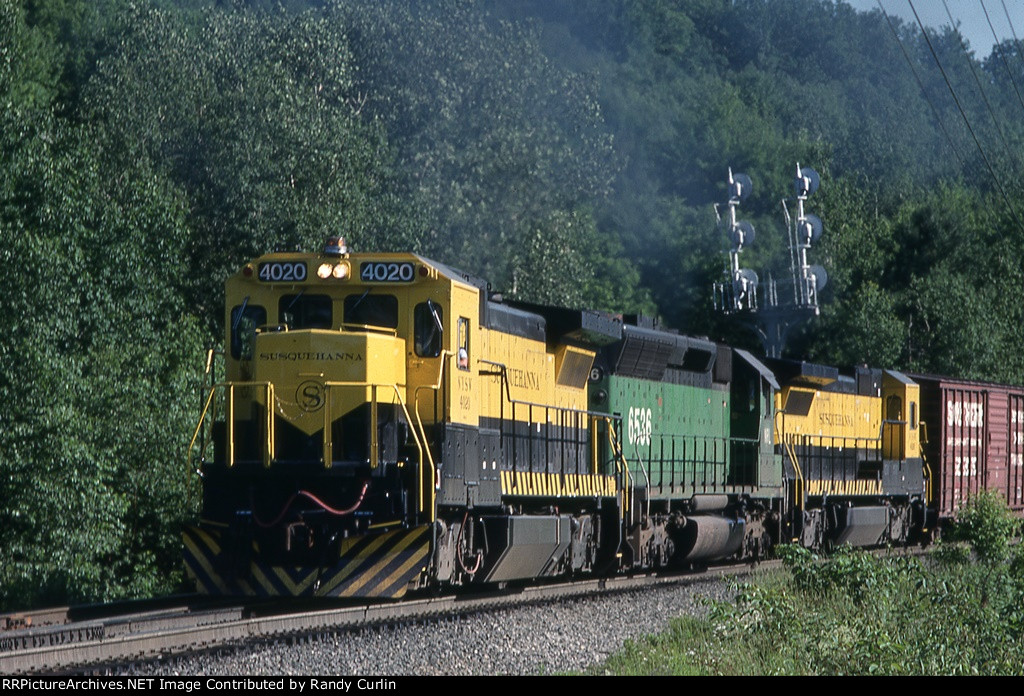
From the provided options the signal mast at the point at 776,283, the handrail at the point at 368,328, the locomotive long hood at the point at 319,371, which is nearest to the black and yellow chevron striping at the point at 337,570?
the locomotive long hood at the point at 319,371

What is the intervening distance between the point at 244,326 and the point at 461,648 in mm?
3734

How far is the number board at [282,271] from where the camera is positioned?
36.8ft

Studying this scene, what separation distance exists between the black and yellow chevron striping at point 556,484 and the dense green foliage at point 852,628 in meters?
1.96

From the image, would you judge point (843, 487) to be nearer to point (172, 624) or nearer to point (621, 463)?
point (621, 463)

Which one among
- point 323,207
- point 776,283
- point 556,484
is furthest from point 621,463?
point 776,283

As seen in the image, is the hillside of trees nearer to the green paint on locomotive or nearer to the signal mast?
the signal mast

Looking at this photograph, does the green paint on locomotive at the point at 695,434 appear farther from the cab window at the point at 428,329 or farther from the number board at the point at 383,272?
the number board at the point at 383,272

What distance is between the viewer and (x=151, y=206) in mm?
23219

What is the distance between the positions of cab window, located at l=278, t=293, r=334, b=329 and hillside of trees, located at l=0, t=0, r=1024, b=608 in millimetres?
5714

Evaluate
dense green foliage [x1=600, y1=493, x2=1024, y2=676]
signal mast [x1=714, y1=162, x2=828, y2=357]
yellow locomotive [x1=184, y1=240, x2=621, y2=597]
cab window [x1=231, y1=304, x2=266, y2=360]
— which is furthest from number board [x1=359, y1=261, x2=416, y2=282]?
signal mast [x1=714, y1=162, x2=828, y2=357]

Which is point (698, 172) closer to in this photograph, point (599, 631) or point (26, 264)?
point (26, 264)

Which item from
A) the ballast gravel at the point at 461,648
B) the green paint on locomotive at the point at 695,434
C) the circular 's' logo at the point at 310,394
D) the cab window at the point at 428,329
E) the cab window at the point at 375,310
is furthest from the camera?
the green paint on locomotive at the point at 695,434

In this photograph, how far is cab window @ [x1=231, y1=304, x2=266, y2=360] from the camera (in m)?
11.4

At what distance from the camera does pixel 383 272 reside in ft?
36.3
